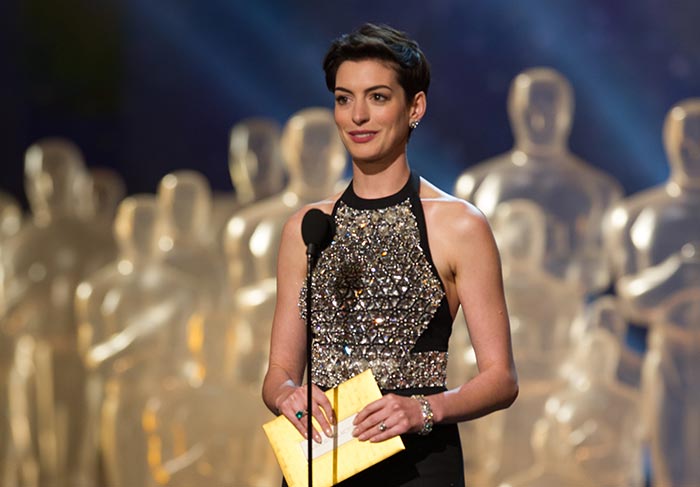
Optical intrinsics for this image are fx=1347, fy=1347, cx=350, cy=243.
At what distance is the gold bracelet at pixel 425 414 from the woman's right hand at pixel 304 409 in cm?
13

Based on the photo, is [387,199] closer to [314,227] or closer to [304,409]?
[314,227]

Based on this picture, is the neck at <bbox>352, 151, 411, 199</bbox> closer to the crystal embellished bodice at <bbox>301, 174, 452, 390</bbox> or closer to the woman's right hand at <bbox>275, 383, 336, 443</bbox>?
the crystal embellished bodice at <bbox>301, 174, 452, 390</bbox>

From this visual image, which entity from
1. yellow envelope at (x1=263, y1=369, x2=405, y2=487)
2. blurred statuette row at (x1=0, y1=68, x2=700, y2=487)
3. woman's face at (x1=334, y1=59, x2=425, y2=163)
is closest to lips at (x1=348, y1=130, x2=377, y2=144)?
woman's face at (x1=334, y1=59, x2=425, y2=163)

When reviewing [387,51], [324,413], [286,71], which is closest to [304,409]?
[324,413]

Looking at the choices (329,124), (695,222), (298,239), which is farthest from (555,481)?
(298,239)

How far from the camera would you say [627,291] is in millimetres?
4445

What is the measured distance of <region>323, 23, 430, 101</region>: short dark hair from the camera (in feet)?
6.88

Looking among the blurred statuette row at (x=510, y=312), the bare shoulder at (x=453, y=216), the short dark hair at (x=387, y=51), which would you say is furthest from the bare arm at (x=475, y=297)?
the blurred statuette row at (x=510, y=312)

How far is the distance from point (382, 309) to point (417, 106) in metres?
0.33

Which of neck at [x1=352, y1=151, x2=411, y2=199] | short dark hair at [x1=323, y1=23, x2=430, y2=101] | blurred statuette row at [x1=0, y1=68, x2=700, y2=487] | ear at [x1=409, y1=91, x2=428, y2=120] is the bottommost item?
blurred statuette row at [x1=0, y1=68, x2=700, y2=487]

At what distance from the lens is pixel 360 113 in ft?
6.86

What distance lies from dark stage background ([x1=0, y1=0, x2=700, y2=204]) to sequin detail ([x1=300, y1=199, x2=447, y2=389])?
365cm

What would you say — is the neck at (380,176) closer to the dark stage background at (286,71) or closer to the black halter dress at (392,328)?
the black halter dress at (392,328)

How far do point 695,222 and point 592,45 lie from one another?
4.98ft
